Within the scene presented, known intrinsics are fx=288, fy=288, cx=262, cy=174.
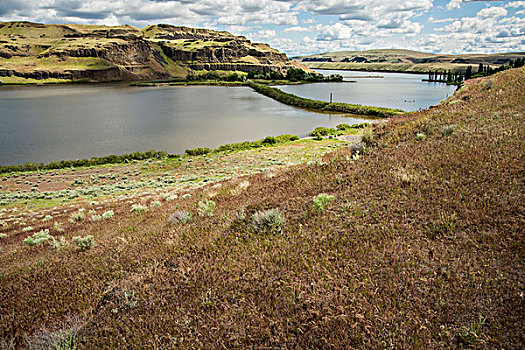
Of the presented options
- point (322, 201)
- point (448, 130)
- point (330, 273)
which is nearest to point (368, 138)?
point (448, 130)

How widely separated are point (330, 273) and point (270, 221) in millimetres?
1929

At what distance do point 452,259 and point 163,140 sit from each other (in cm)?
4869

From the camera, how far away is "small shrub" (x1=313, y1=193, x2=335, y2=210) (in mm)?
5951

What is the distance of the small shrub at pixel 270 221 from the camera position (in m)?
5.61

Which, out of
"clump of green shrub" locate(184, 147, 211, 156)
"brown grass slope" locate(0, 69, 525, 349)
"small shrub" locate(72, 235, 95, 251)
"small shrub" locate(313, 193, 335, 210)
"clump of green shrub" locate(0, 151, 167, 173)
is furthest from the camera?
"clump of green shrub" locate(184, 147, 211, 156)

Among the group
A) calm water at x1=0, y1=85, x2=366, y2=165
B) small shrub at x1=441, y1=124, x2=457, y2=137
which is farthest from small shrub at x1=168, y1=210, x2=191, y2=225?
calm water at x1=0, y1=85, x2=366, y2=165

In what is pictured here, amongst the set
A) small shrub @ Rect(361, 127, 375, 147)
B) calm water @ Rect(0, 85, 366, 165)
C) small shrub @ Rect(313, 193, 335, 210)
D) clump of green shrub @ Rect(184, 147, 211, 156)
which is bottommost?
clump of green shrub @ Rect(184, 147, 211, 156)

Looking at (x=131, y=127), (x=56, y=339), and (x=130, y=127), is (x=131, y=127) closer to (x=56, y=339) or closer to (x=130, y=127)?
(x=130, y=127)

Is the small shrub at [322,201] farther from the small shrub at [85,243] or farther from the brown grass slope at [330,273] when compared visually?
the small shrub at [85,243]

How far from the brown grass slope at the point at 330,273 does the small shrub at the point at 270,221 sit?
0.19 m

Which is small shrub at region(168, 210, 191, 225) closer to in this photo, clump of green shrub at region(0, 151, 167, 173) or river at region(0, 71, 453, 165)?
clump of green shrub at region(0, 151, 167, 173)

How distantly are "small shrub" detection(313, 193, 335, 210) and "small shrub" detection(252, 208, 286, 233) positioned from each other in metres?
0.77

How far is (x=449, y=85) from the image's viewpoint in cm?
14788

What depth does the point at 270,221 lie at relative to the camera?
577 centimetres
